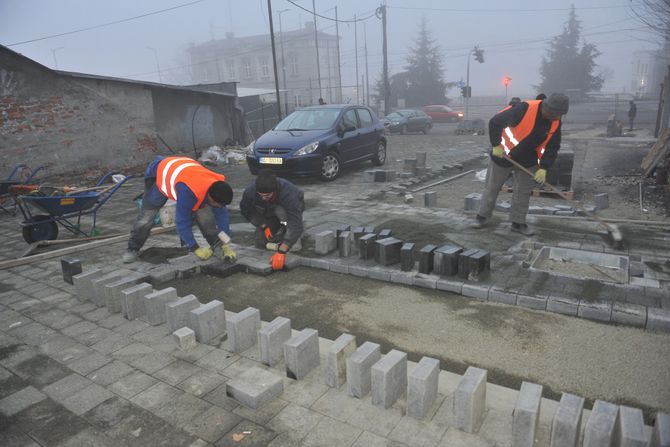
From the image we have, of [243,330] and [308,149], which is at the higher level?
[308,149]

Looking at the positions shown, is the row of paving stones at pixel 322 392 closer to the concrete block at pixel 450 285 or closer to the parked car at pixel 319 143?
the concrete block at pixel 450 285

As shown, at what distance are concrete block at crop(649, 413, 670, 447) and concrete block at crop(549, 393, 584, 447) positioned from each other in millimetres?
310

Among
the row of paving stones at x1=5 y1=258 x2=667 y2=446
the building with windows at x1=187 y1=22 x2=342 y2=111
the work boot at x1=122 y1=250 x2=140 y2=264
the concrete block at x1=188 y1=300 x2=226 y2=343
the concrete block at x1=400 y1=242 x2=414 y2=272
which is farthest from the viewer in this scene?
the building with windows at x1=187 y1=22 x2=342 y2=111

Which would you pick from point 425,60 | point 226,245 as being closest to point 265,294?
point 226,245

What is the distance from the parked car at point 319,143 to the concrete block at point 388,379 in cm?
753

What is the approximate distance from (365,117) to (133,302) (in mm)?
9050

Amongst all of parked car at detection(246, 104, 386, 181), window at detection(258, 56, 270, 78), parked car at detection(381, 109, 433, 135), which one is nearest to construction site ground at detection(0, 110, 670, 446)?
parked car at detection(246, 104, 386, 181)

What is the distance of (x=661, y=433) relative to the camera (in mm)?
2035

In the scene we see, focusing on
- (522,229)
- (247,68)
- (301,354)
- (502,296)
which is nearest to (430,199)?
(522,229)

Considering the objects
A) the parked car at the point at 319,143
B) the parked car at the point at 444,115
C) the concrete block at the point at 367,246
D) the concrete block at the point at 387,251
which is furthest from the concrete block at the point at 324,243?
the parked car at the point at 444,115

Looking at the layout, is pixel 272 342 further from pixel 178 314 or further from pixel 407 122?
pixel 407 122

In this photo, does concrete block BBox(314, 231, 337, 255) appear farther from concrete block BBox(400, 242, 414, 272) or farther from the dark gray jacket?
concrete block BBox(400, 242, 414, 272)

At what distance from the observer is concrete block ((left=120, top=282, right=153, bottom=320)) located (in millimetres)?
3988

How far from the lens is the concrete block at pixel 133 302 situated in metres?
3.99
